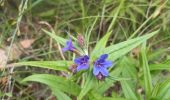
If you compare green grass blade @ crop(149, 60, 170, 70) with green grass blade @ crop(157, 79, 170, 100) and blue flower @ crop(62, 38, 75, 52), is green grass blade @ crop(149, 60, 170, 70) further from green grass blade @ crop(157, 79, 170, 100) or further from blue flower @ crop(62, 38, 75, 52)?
blue flower @ crop(62, 38, 75, 52)

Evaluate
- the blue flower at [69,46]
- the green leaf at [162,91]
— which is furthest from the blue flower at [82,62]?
the green leaf at [162,91]

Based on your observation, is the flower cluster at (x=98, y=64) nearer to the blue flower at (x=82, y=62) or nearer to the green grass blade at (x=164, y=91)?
Answer: the blue flower at (x=82, y=62)

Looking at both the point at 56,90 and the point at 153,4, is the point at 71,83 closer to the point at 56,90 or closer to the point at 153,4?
the point at 56,90

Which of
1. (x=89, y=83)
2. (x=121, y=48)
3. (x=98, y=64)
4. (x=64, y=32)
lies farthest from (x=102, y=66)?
(x=64, y=32)

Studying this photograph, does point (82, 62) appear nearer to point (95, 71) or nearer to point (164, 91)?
point (95, 71)

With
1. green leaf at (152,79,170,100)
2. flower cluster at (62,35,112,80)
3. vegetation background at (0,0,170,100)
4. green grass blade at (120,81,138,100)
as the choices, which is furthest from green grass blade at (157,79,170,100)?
vegetation background at (0,0,170,100)

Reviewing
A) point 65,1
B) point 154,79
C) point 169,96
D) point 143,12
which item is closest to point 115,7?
point 143,12
